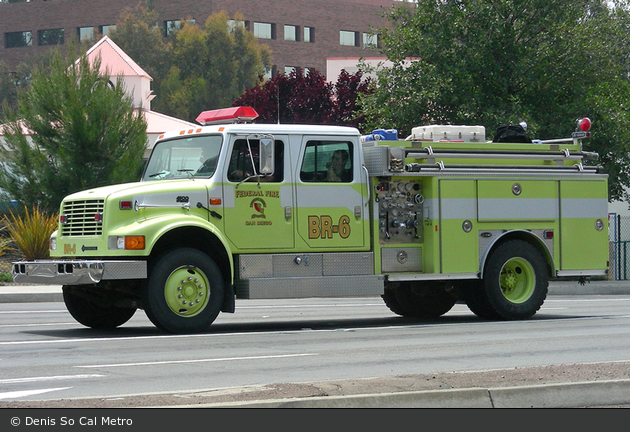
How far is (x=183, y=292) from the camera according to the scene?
12031mm

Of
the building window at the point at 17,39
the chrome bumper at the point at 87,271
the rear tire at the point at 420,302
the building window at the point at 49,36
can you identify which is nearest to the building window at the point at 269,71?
the building window at the point at 49,36

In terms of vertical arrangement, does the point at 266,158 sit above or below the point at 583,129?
below

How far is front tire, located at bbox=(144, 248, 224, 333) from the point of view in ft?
38.9

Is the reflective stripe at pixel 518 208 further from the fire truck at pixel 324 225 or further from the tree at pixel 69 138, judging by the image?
the tree at pixel 69 138

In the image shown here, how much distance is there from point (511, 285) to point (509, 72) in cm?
1375

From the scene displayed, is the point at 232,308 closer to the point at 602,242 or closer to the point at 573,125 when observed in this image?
the point at 602,242

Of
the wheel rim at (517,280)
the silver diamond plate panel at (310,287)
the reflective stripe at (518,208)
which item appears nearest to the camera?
the silver diamond plate panel at (310,287)

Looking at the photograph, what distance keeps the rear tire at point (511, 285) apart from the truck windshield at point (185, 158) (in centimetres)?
453

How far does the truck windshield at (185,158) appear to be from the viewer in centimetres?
1277

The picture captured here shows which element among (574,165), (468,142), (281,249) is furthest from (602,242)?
(281,249)

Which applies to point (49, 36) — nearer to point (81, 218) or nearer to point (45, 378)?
point (81, 218)

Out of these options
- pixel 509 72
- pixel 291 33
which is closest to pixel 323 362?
pixel 509 72

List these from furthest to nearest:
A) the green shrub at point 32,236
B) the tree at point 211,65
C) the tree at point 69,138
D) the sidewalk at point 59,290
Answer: the tree at point 211,65, the tree at point 69,138, the green shrub at point 32,236, the sidewalk at point 59,290

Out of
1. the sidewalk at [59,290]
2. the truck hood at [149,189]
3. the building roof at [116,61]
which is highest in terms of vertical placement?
the building roof at [116,61]
